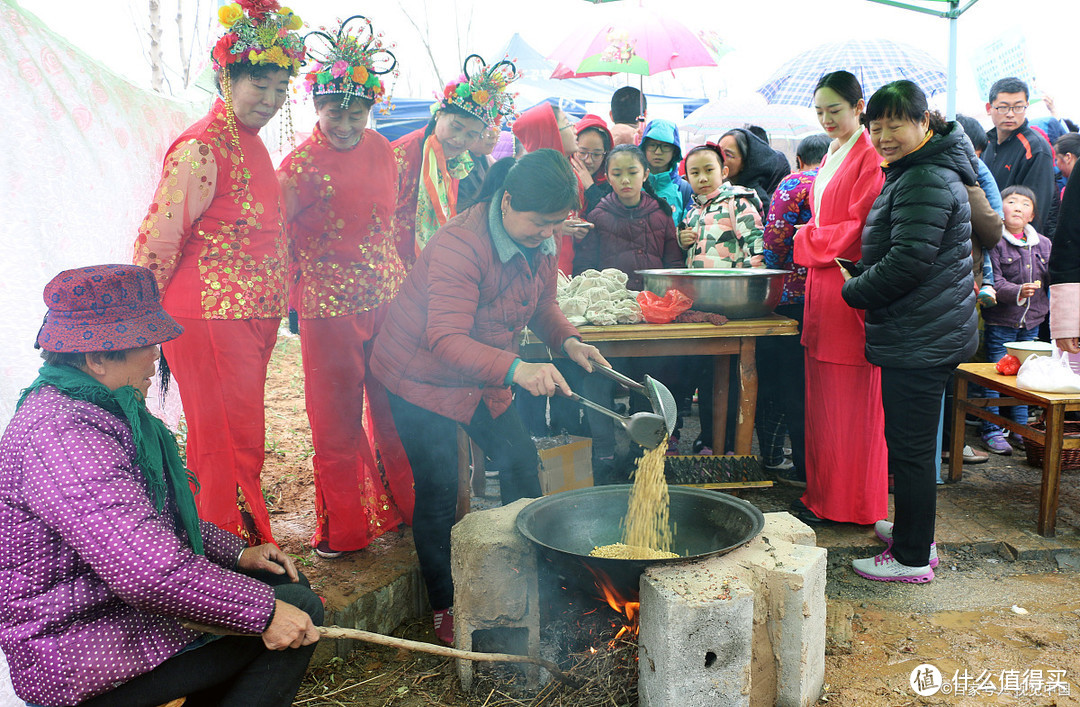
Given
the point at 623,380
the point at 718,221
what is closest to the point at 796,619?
the point at 623,380

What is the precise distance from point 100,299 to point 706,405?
12.7 feet

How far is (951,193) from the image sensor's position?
2.84 metres

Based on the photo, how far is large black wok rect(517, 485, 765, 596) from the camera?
8.56ft

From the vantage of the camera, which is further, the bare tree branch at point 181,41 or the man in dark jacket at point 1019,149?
the bare tree branch at point 181,41

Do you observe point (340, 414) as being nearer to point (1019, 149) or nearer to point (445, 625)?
point (445, 625)

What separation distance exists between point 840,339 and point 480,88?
2.14 metres

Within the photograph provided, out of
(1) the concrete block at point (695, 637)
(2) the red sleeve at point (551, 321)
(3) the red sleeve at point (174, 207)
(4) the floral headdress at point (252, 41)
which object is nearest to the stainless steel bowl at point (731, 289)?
(2) the red sleeve at point (551, 321)

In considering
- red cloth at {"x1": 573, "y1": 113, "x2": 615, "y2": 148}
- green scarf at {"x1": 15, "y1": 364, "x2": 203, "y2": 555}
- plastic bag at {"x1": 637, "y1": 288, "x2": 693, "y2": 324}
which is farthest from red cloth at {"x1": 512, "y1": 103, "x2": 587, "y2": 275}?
green scarf at {"x1": 15, "y1": 364, "x2": 203, "y2": 555}

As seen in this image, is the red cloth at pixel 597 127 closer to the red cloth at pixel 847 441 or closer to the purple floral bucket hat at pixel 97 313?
the red cloth at pixel 847 441

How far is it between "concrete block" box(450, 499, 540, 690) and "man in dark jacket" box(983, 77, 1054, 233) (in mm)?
5023

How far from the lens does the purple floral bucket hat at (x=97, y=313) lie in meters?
1.67

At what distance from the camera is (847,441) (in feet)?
11.7

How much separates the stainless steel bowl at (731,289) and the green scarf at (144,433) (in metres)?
2.64

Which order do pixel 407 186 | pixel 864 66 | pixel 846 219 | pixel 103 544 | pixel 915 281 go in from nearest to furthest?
pixel 103 544 → pixel 915 281 → pixel 846 219 → pixel 407 186 → pixel 864 66
